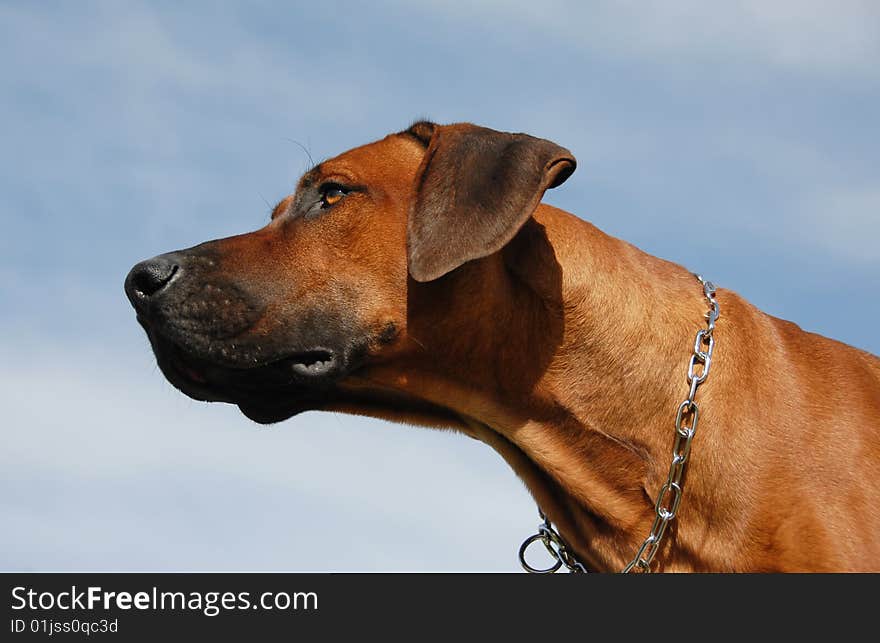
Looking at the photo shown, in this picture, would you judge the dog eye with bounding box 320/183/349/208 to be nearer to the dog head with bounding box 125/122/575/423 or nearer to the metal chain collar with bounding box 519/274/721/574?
the dog head with bounding box 125/122/575/423

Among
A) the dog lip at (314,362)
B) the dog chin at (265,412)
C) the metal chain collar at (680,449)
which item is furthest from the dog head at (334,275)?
the metal chain collar at (680,449)

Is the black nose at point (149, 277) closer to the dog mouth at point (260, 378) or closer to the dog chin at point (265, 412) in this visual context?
the dog mouth at point (260, 378)

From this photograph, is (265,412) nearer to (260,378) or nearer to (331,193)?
(260,378)

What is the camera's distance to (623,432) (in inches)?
192

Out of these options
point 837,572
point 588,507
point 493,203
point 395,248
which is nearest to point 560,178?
point 493,203

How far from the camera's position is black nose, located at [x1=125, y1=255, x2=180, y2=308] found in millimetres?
4789

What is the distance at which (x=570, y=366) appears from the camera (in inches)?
193

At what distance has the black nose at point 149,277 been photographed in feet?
15.7

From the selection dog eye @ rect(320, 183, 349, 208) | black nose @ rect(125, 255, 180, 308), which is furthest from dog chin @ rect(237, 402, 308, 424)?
dog eye @ rect(320, 183, 349, 208)

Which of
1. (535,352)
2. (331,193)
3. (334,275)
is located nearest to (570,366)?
(535,352)

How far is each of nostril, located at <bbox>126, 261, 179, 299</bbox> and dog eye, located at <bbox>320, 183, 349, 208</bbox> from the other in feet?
2.62

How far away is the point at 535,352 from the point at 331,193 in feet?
4.21

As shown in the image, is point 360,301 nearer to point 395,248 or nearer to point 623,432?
point 395,248
